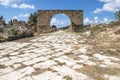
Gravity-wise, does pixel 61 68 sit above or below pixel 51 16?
below

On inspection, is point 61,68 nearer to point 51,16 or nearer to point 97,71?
point 97,71

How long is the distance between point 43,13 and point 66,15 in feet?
7.72

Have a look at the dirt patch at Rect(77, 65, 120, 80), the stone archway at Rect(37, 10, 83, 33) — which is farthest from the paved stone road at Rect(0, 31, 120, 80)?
the stone archway at Rect(37, 10, 83, 33)

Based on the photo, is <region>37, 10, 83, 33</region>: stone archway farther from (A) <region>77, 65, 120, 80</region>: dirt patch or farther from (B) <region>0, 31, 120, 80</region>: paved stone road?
(A) <region>77, 65, 120, 80</region>: dirt patch

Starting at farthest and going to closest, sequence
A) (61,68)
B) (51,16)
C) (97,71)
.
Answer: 1. (51,16)
2. (61,68)
3. (97,71)

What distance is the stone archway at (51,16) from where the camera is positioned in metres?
21.5

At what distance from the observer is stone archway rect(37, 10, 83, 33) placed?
21484 millimetres

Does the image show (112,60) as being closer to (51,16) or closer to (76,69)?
(76,69)

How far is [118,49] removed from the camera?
22.6 feet

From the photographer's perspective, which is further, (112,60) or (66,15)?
(66,15)

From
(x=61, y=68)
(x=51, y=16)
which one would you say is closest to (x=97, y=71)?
(x=61, y=68)

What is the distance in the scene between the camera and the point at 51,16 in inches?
848

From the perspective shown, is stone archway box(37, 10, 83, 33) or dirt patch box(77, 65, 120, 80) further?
stone archway box(37, 10, 83, 33)

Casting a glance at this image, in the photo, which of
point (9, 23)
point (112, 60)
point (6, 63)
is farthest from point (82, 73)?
point (9, 23)
